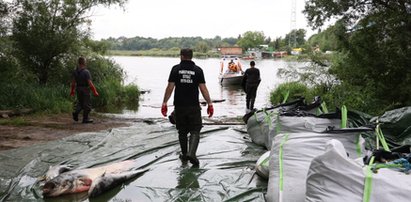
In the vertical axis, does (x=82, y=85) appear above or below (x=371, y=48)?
below

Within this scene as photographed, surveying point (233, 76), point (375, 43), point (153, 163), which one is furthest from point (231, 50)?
point (153, 163)

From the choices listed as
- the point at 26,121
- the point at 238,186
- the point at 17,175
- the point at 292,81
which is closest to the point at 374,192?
the point at 238,186

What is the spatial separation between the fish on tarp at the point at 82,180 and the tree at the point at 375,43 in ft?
24.2

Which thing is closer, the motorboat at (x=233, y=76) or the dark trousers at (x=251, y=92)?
the dark trousers at (x=251, y=92)

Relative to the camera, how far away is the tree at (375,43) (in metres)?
9.90

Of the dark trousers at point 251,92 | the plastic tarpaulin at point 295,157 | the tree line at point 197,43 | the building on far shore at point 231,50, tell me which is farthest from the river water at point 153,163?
the tree line at point 197,43

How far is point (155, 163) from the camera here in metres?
5.80

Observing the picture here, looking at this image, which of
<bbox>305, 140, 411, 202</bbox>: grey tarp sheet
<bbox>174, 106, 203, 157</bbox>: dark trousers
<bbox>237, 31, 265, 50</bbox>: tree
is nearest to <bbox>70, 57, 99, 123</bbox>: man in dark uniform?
<bbox>174, 106, 203, 157</bbox>: dark trousers

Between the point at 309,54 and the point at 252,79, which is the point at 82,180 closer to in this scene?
the point at 252,79

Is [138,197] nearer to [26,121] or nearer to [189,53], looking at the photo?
[189,53]

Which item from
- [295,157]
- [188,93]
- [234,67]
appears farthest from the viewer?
[234,67]

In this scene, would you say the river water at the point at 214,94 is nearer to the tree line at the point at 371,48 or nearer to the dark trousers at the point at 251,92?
the dark trousers at the point at 251,92

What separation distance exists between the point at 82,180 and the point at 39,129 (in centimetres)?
507

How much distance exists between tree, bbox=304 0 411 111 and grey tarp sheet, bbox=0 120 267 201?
445 centimetres
